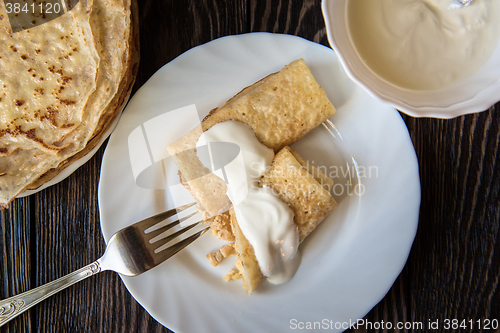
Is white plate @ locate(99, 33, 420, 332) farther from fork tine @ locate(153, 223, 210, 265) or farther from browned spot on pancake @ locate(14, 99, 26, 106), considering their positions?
browned spot on pancake @ locate(14, 99, 26, 106)

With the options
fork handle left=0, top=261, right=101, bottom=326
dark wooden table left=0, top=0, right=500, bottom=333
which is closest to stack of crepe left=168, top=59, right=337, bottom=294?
dark wooden table left=0, top=0, right=500, bottom=333

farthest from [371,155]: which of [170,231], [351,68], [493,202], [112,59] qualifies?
[112,59]

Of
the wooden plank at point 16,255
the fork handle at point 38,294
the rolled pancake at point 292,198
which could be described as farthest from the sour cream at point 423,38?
the wooden plank at point 16,255

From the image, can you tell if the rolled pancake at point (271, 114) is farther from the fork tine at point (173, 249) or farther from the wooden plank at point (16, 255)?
the wooden plank at point (16, 255)

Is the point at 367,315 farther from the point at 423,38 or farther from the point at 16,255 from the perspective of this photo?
the point at 16,255

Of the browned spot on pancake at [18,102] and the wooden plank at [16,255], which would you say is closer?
the browned spot on pancake at [18,102]

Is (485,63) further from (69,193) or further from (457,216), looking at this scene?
(69,193)

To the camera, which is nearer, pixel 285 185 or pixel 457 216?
pixel 285 185
